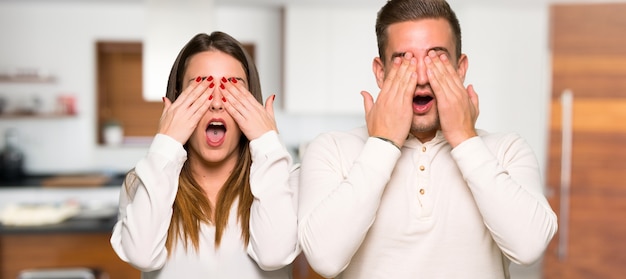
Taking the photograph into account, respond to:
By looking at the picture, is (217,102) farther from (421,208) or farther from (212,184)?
(421,208)

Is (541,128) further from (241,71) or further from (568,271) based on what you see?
(241,71)

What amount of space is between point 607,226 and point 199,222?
10.3 feet

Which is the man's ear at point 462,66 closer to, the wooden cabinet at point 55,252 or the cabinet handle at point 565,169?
the wooden cabinet at point 55,252

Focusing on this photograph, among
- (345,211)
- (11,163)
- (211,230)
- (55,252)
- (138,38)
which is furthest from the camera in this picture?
(138,38)

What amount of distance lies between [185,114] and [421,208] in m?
0.51

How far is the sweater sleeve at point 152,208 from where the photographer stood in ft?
4.05

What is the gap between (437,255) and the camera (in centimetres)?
123

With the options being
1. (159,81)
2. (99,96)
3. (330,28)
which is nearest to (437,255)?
(159,81)

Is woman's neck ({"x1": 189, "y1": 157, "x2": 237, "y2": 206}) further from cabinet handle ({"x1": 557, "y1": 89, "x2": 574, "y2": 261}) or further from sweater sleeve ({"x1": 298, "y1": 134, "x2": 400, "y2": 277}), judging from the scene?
cabinet handle ({"x1": 557, "y1": 89, "x2": 574, "y2": 261})

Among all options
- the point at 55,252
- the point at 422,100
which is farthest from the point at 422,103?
the point at 55,252

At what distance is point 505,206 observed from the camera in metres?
1.14

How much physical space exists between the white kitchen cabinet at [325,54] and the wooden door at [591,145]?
1610mm

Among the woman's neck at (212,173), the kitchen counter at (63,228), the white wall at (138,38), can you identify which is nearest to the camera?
Result: the woman's neck at (212,173)

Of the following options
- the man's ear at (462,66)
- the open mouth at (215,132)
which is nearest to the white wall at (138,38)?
the man's ear at (462,66)
